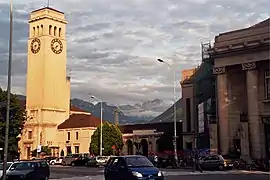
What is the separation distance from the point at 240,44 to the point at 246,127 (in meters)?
8.85

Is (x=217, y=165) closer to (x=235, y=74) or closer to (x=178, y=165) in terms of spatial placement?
(x=178, y=165)

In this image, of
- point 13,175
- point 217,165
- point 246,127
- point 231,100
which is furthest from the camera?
point 231,100

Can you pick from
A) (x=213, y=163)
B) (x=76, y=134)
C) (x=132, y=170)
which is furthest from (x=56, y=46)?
(x=132, y=170)

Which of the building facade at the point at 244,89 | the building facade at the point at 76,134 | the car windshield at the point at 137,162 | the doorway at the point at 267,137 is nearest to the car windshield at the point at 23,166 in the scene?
the car windshield at the point at 137,162

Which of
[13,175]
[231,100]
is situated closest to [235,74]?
[231,100]

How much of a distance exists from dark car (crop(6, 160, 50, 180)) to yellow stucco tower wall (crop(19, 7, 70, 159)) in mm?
82620

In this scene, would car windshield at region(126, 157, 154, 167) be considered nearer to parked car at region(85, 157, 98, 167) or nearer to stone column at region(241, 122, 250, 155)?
stone column at region(241, 122, 250, 155)

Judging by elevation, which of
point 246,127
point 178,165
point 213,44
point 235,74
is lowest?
point 178,165

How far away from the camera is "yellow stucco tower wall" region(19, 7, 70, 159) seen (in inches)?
4380

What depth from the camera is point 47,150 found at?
106 m

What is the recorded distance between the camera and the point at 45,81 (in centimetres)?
11212

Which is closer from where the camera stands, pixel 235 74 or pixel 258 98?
pixel 258 98

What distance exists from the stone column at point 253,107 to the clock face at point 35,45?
73.2 m

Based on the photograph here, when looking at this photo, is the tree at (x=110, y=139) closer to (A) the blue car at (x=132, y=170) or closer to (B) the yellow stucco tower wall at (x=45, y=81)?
(B) the yellow stucco tower wall at (x=45, y=81)
